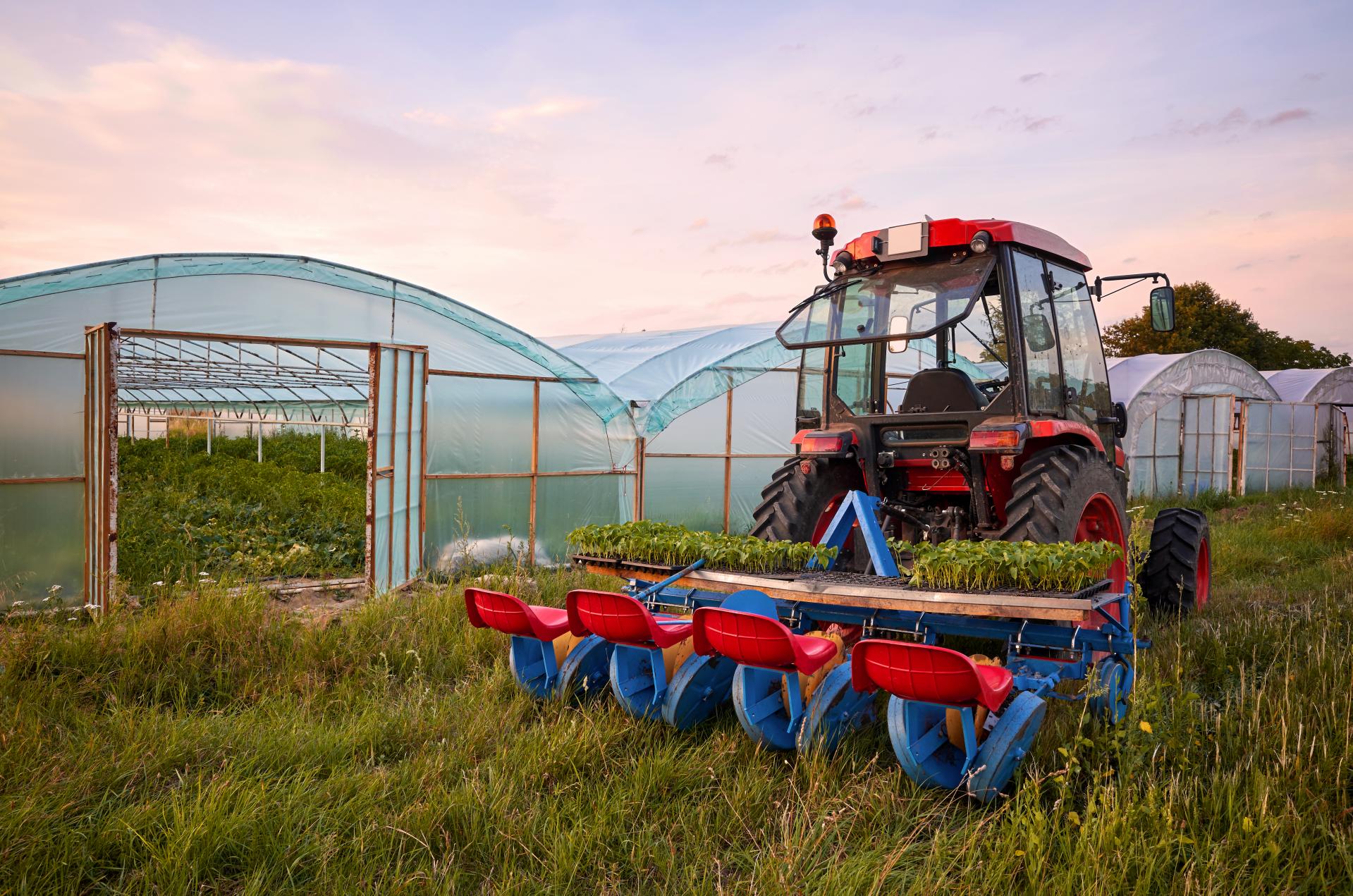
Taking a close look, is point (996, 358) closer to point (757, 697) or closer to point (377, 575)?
point (757, 697)

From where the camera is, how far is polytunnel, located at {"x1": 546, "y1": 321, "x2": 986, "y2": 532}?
35.2 ft

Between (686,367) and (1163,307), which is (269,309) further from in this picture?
(1163,307)

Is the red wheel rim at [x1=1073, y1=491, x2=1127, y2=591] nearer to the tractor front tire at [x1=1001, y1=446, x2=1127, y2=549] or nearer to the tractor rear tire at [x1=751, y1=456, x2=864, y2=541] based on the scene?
the tractor front tire at [x1=1001, y1=446, x2=1127, y2=549]

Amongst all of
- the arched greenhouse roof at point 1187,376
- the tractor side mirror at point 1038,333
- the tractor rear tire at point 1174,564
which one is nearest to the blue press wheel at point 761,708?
the tractor side mirror at point 1038,333

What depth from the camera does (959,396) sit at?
192 inches

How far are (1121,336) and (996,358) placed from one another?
35.8 m

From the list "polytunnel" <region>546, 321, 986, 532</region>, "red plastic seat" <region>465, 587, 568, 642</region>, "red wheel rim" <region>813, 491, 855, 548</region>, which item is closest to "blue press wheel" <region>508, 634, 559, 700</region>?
"red plastic seat" <region>465, 587, 568, 642</region>

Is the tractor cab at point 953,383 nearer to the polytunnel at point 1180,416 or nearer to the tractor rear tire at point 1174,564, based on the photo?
the tractor rear tire at point 1174,564

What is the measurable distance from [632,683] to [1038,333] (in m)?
2.88

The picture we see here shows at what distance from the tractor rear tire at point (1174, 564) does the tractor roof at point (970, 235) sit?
229cm

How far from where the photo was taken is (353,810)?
3094mm

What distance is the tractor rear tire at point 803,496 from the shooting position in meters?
4.80

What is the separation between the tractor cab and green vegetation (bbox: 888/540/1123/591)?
678 mm

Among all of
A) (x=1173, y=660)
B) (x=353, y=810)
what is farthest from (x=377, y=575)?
(x=1173, y=660)
